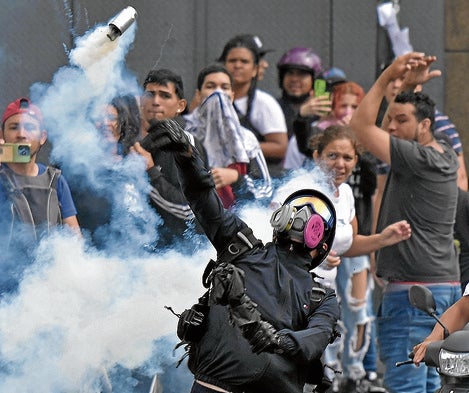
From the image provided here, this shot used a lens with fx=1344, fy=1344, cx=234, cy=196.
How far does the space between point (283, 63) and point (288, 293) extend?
463 centimetres

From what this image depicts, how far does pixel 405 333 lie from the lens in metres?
7.87

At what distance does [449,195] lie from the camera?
812 cm

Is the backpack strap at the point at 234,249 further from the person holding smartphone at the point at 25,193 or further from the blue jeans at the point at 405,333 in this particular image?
the blue jeans at the point at 405,333

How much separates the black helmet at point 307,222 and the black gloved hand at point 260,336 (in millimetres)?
605

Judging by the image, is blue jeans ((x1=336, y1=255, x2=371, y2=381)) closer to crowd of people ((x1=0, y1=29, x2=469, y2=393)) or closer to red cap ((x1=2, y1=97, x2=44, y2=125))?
crowd of people ((x1=0, y1=29, x2=469, y2=393))

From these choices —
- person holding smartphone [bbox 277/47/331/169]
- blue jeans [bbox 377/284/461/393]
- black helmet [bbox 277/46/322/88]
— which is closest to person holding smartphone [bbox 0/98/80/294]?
blue jeans [bbox 377/284/461/393]

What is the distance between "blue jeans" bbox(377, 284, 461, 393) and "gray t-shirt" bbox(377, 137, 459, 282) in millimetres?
109

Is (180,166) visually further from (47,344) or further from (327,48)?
(327,48)

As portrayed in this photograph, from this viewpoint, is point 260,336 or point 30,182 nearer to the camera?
point 260,336

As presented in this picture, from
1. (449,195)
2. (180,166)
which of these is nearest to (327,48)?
→ (449,195)

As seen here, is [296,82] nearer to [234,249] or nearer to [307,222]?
[307,222]

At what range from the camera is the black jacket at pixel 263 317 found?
5.41 meters

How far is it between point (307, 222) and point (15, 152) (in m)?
2.03

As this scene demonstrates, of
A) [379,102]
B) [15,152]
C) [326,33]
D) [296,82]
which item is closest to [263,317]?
[15,152]
